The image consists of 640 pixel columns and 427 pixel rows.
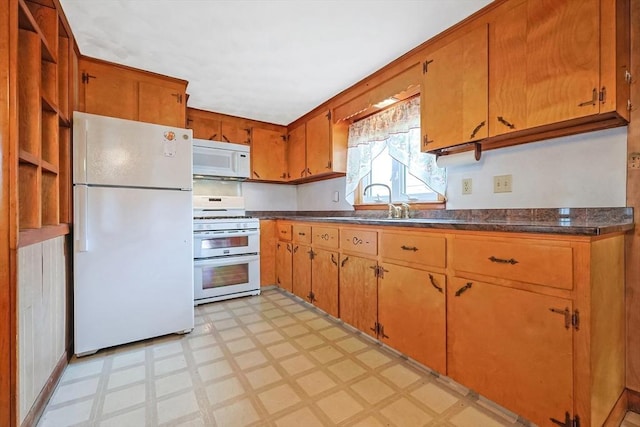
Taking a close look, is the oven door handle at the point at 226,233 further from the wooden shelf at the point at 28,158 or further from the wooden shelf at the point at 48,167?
the wooden shelf at the point at 28,158

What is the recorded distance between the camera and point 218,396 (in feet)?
4.79

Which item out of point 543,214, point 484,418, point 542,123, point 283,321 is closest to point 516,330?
point 484,418

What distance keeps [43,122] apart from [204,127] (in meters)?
1.76

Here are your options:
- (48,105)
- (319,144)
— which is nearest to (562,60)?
(319,144)

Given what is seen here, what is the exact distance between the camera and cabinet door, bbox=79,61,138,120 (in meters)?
2.22

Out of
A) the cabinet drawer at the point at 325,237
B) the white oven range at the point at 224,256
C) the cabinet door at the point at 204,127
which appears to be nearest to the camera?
the cabinet drawer at the point at 325,237

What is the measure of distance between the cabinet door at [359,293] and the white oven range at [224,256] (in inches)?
50.2

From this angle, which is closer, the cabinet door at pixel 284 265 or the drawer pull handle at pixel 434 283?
the drawer pull handle at pixel 434 283

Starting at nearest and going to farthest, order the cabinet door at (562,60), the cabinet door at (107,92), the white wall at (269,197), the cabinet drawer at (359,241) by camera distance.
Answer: the cabinet door at (562,60), the cabinet drawer at (359,241), the cabinet door at (107,92), the white wall at (269,197)

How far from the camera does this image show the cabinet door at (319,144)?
308cm

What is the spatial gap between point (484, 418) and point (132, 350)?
2149mm

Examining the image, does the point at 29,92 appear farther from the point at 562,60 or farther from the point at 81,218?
the point at 562,60

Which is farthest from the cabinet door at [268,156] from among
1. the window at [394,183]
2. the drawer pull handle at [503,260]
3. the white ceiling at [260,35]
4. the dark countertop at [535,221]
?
the drawer pull handle at [503,260]

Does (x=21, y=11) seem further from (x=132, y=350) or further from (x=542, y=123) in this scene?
(x=542, y=123)
